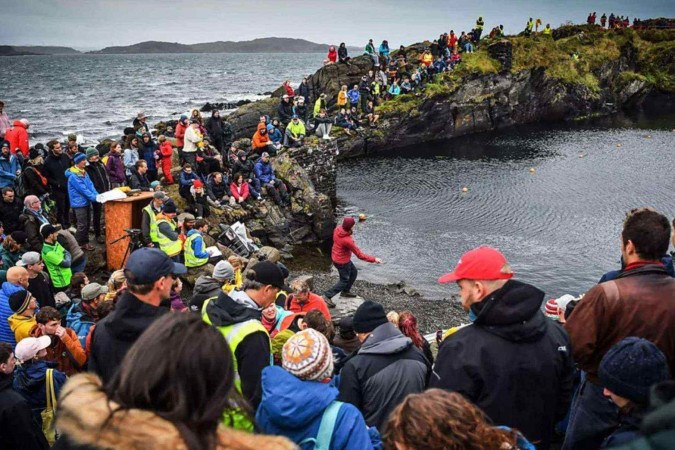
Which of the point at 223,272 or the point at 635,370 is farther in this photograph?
the point at 223,272

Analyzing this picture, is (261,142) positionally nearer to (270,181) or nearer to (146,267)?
(270,181)

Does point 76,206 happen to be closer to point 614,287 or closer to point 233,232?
point 233,232

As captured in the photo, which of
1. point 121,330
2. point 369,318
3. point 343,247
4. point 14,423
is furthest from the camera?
point 343,247

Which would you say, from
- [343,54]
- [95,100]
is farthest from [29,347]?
[95,100]

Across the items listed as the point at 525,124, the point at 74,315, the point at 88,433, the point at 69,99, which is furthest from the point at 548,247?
the point at 69,99

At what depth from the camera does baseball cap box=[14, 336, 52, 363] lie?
A: 5473 mm

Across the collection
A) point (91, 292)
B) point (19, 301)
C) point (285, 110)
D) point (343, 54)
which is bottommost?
point (91, 292)

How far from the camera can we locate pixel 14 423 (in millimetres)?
4066

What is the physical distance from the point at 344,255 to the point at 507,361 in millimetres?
10124

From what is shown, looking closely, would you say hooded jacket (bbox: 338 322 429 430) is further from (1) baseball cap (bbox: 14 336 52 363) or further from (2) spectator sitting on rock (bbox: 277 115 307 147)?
(2) spectator sitting on rock (bbox: 277 115 307 147)

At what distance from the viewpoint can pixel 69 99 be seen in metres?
86.4

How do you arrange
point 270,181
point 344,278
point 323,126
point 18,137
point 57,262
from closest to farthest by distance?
point 57,262 < point 344,278 < point 18,137 < point 270,181 < point 323,126

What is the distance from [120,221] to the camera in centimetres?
1270

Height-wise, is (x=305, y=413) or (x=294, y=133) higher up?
(x=294, y=133)
